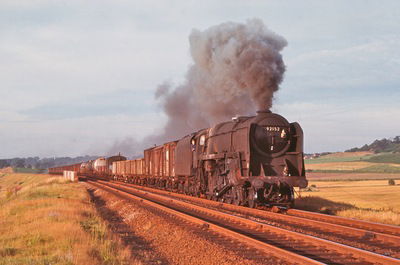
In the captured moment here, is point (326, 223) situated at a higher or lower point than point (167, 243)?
higher

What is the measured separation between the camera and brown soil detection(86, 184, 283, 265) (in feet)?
29.9

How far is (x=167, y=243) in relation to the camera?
37.0 feet

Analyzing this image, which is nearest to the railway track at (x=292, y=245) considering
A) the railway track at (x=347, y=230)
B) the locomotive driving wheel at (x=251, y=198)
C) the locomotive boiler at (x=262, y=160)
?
the railway track at (x=347, y=230)

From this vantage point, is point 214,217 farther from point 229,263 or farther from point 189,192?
point 189,192

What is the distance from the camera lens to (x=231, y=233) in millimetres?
11031

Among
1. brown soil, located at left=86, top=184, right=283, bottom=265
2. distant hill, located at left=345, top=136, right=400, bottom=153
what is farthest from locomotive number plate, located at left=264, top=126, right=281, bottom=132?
distant hill, located at left=345, top=136, right=400, bottom=153

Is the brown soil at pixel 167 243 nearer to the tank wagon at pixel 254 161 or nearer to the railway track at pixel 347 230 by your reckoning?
the railway track at pixel 347 230

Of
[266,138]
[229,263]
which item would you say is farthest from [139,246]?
[266,138]

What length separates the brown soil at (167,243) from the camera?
359 inches

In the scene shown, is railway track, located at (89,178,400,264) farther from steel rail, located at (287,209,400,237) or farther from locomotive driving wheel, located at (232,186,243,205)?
locomotive driving wheel, located at (232,186,243,205)

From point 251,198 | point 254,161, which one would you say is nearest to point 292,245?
point 251,198

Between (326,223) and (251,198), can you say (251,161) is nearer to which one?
(251,198)

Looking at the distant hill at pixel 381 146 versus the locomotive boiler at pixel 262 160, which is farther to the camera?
the distant hill at pixel 381 146

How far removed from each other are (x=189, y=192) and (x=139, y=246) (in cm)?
1457
